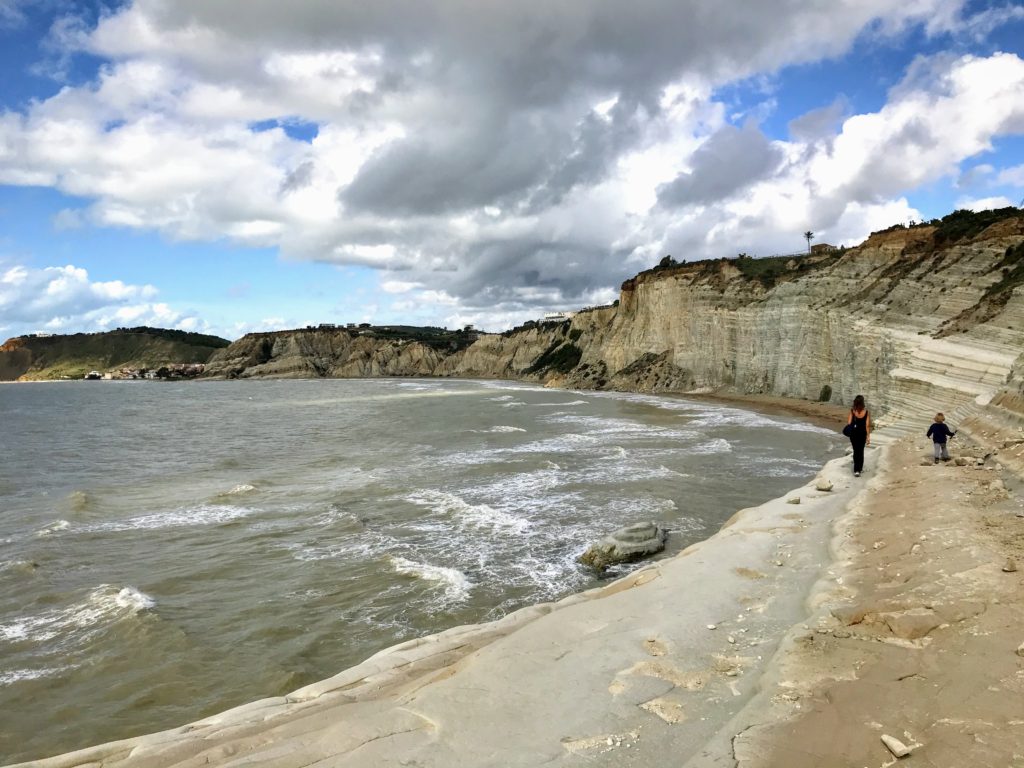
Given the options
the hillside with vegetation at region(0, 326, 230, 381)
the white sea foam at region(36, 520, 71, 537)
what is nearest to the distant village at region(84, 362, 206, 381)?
the hillside with vegetation at region(0, 326, 230, 381)

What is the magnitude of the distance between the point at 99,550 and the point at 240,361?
144414mm

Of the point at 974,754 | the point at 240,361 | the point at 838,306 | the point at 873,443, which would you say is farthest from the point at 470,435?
the point at 240,361

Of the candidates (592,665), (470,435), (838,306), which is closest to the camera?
(592,665)

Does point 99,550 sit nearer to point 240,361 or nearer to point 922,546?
point 922,546

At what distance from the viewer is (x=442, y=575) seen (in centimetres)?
1109

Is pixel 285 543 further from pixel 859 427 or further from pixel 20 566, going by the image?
pixel 859 427

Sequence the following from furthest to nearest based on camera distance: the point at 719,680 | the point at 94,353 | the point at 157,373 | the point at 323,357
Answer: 1. the point at 94,353
2. the point at 157,373
3. the point at 323,357
4. the point at 719,680

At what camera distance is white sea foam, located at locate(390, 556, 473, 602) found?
10.3 metres

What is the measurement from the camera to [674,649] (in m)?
5.57

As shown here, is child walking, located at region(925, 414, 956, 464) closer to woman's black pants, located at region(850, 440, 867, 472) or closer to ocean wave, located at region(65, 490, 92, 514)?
woman's black pants, located at region(850, 440, 867, 472)

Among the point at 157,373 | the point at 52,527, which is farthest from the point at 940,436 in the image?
the point at 157,373

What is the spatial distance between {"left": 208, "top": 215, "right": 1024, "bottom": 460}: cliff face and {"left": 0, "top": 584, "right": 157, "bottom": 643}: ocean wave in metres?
18.0

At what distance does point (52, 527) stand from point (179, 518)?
293 centimetres

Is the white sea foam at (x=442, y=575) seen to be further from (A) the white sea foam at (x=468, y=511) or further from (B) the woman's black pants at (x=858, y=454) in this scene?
(B) the woman's black pants at (x=858, y=454)
